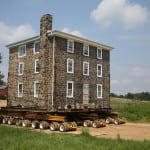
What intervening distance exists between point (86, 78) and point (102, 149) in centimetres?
2395

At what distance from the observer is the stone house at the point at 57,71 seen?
3200 cm

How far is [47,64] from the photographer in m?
32.3

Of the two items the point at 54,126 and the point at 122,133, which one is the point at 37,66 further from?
the point at 122,133

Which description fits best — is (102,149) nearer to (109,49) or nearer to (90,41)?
(90,41)

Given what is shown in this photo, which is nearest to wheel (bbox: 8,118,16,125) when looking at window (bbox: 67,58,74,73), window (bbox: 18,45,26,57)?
window (bbox: 67,58,74,73)

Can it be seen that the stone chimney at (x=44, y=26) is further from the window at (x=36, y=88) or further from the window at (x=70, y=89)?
the window at (x=70, y=89)

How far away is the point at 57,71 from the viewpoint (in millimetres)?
32219

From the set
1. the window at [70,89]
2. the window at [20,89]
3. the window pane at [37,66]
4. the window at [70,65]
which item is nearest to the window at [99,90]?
the window at [70,89]

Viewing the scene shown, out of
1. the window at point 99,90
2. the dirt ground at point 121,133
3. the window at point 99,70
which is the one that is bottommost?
the dirt ground at point 121,133

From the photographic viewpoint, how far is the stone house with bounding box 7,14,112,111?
105 feet

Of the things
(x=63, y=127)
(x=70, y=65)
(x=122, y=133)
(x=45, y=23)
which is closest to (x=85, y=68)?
(x=70, y=65)

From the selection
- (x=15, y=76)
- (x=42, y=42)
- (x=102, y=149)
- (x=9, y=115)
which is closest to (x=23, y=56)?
(x=15, y=76)

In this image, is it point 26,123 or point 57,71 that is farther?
point 57,71

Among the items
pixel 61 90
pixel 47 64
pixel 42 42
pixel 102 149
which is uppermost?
pixel 42 42
